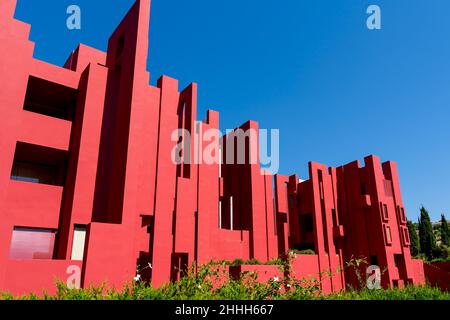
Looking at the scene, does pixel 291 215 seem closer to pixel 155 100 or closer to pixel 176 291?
pixel 155 100

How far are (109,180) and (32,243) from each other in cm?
411

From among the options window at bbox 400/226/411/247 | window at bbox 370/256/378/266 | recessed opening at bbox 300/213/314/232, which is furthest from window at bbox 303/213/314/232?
window at bbox 400/226/411/247

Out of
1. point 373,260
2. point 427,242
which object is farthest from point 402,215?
point 427,242

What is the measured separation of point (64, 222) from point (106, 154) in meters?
3.62

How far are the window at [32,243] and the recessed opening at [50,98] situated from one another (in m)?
6.30

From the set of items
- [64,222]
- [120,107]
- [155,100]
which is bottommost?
[64,222]

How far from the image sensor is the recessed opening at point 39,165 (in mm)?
15770

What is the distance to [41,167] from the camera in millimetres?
17359

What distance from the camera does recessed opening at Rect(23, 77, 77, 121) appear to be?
16453mm

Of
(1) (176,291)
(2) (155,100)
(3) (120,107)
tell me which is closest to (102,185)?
(3) (120,107)

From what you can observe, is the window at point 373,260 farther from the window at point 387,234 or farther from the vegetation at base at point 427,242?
the vegetation at base at point 427,242

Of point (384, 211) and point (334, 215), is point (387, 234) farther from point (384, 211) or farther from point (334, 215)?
point (334, 215)

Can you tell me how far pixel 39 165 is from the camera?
56.7 ft

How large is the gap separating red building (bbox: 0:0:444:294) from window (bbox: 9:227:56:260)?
0.13 feet
